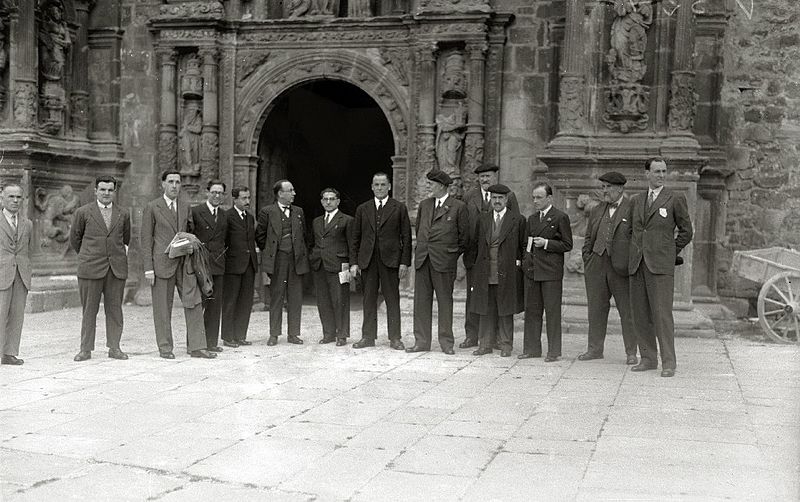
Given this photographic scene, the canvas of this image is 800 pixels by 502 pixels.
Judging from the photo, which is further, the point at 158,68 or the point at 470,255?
the point at 158,68

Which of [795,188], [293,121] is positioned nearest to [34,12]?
[293,121]

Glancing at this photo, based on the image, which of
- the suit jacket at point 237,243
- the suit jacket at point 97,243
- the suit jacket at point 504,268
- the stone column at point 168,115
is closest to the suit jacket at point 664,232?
the suit jacket at point 504,268

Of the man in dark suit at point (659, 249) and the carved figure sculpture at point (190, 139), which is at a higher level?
the carved figure sculpture at point (190, 139)

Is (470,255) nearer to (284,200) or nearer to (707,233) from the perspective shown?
(284,200)

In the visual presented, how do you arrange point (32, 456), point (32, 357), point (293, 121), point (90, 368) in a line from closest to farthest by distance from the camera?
1. point (32, 456)
2. point (90, 368)
3. point (32, 357)
4. point (293, 121)

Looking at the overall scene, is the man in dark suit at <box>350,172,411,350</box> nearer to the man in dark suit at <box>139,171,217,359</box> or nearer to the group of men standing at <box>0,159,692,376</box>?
the group of men standing at <box>0,159,692,376</box>

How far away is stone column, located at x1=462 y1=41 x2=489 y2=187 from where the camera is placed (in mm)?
11727

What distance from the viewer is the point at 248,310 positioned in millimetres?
9328

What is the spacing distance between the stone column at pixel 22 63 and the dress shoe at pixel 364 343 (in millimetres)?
5856

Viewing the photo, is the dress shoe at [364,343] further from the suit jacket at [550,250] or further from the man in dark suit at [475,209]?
the suit jacket at [550,250]

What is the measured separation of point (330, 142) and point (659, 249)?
11.0 m

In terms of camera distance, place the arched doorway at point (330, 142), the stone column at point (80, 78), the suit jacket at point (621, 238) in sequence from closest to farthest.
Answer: the suit jacket at point (621, 238), the stone column at point (80, 78), the arched doorway at point (330, 142)

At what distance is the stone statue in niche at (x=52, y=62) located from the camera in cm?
1241

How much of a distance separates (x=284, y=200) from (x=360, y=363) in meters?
2.15
